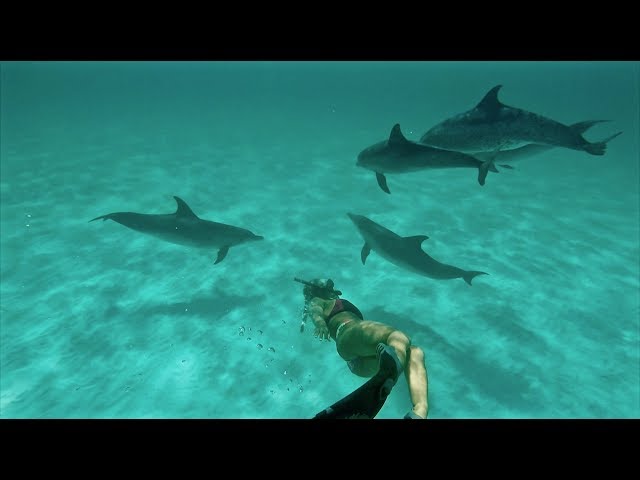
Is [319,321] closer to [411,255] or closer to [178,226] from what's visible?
[411,255]

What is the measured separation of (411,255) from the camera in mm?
8289

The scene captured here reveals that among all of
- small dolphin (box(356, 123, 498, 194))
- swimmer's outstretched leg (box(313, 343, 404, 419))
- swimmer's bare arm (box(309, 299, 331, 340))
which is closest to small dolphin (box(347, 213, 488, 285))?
small dolphin (box(356, 123, 498, 194))

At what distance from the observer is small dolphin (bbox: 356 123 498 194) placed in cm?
607

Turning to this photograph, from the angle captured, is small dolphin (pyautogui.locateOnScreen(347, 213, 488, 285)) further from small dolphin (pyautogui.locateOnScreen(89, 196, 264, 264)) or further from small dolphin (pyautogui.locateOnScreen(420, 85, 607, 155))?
small dolphin (pyautogui.locateOnScreen(89, 196, 264, 264))

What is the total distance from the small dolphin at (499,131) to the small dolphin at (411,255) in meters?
2.18

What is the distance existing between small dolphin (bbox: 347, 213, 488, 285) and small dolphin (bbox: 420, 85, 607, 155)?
218 centimetres

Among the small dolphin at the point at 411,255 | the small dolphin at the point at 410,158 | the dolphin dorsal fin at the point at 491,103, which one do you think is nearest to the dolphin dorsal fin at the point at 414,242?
the small dolphin at the point at 411,255

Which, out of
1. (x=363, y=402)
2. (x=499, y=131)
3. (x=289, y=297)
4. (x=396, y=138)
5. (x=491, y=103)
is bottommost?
(x=289, y=297)

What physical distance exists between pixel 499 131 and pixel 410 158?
1.42 meters

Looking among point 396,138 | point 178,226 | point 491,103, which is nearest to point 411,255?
point 396,138

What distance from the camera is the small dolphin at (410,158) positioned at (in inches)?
239
